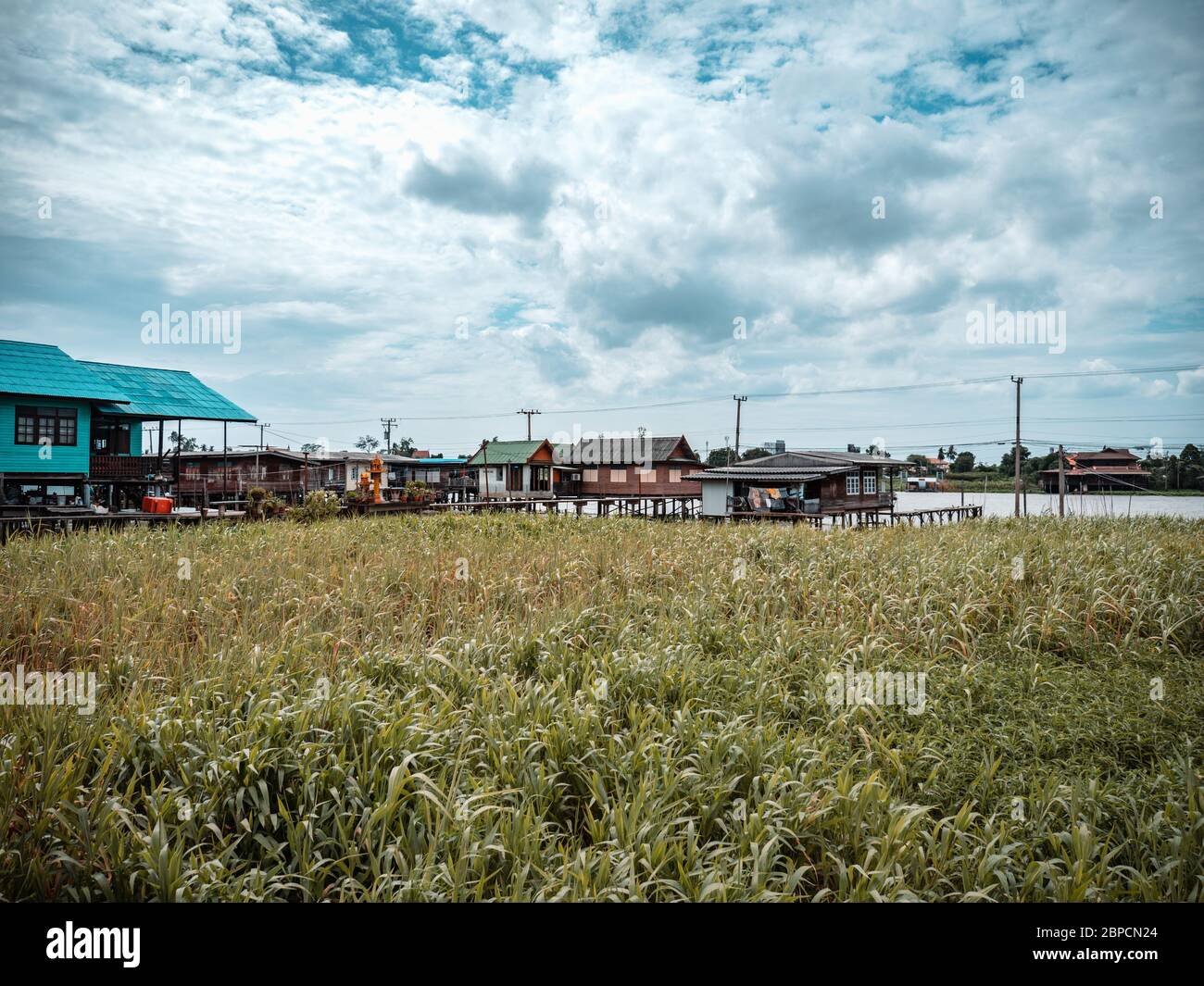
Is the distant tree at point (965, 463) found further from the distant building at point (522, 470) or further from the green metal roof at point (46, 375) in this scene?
the green metal roof at point (46, 375)

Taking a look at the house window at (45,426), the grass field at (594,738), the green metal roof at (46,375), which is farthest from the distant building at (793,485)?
the house window at (45,426)

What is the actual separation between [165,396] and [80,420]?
4.53 metres

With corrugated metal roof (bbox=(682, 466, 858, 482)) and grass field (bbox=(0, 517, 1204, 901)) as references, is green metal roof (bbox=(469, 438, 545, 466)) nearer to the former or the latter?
corrugated metal roof (bbox=(682, 466, 858, 482))

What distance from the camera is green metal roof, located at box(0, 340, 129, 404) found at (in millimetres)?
23641

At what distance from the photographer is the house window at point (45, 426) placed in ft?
78.1

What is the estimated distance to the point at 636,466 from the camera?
50.9 meters

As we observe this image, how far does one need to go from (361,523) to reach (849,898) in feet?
50.3

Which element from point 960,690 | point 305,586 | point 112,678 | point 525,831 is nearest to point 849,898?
point 525,831

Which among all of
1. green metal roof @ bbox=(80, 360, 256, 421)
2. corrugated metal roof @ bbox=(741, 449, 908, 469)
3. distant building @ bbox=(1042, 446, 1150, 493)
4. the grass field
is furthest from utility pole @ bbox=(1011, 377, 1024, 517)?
green metal roof @ bbox=(80, 360, 256, 421)

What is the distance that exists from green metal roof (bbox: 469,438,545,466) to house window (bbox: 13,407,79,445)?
88.2ft

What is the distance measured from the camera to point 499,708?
5336 millimetres

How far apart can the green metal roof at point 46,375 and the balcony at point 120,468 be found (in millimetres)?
2591

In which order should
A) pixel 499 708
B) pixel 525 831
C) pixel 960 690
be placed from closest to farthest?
1. pixel 525 831
2. pixel 499 708
3. pixel 960 690
